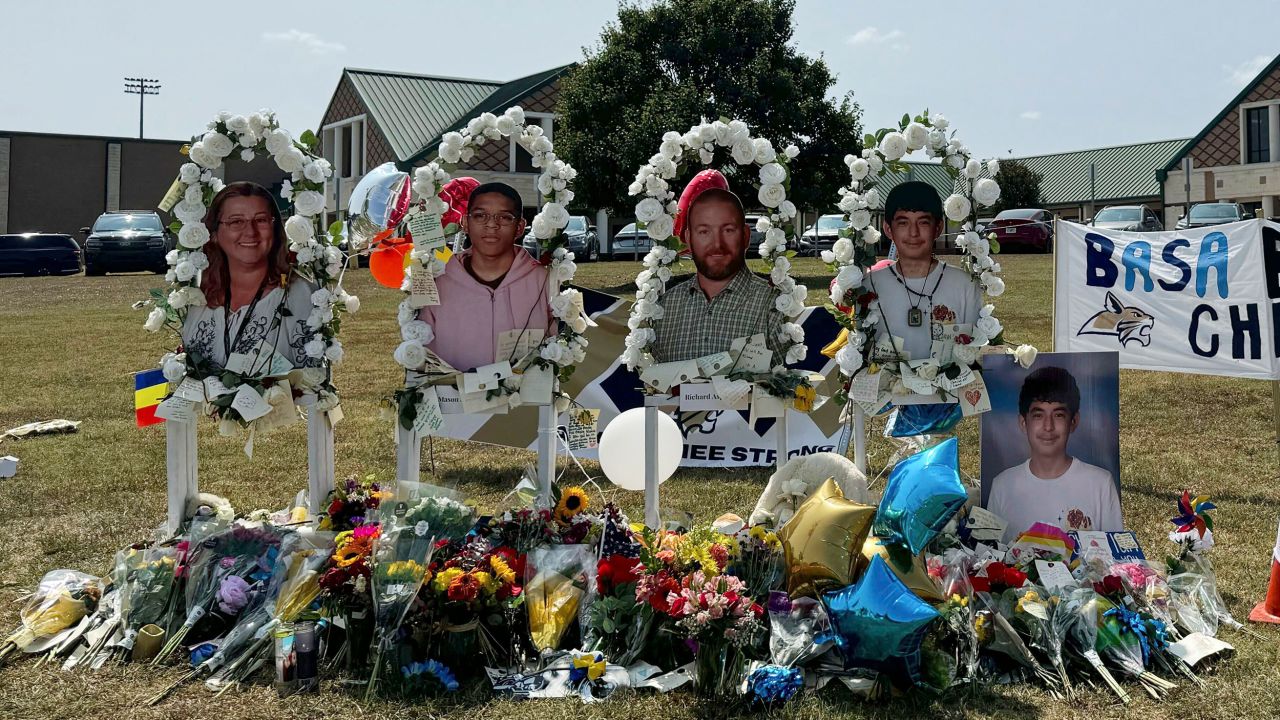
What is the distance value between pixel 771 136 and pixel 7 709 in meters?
18.5

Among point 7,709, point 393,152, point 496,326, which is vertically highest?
point 393,152

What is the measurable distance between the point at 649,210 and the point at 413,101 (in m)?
29.4

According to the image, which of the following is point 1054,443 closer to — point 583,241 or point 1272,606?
point 1272,606

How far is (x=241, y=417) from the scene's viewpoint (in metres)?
5.50

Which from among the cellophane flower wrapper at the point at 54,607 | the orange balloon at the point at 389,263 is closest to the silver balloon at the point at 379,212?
the orange balloon at the point at 389,263

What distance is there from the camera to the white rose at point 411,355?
5543 millimetres

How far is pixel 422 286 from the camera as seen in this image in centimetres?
568

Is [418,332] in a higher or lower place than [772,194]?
lower

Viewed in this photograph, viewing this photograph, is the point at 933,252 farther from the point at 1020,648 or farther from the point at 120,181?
the point at 120,181

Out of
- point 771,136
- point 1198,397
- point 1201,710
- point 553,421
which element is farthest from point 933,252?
point 771,136

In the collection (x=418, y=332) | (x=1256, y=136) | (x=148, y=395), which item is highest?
(x=1256, y=136)

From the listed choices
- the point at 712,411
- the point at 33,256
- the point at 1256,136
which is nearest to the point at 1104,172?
the point at 1256,136

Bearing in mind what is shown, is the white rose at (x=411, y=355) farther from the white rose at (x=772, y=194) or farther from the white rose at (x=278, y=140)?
the white rose at (x=772, y=194)

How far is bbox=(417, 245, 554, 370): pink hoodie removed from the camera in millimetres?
5723
